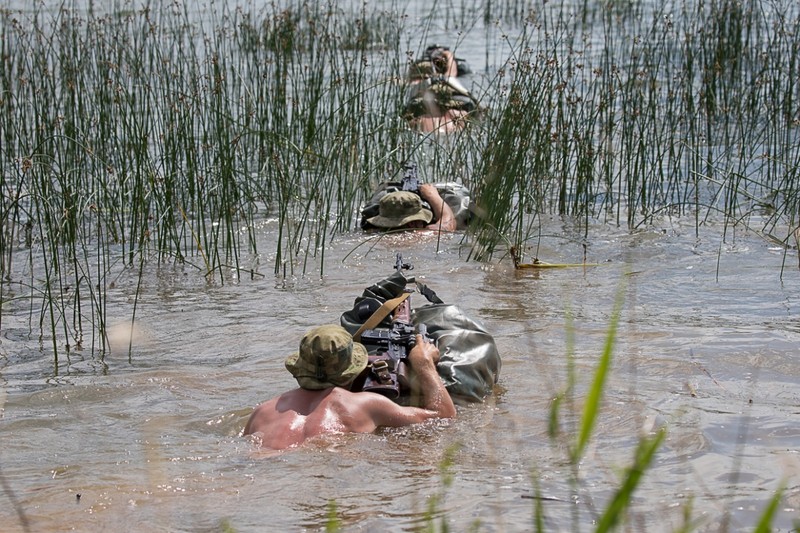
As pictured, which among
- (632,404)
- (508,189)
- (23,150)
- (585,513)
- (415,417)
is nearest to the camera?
(585,513)

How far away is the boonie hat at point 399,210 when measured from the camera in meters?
7.40

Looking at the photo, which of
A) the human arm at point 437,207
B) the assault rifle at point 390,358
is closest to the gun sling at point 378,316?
the assault rifle at point 390,358

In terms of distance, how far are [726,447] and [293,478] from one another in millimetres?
1412

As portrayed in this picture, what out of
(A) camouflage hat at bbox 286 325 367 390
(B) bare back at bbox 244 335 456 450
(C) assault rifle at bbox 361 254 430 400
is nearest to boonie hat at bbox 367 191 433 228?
(C) assault rifle at bbox 361 254 430 400

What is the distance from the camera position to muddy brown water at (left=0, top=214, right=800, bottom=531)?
342 centimetres

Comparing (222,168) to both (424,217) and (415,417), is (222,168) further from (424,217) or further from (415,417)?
(415,417)

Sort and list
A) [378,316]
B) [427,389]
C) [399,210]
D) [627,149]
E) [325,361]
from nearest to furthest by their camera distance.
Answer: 1. [325,361]
2. [427,389]
3. [378,316]
4. [399,210]
5. [627,149]

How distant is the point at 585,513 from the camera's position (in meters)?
3.29

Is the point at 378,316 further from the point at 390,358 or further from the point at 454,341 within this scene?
the point at 454,341

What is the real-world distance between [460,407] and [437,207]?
3.22 meters

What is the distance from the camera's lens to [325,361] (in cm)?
393

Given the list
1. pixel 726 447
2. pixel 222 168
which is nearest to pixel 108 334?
pixel 222 168

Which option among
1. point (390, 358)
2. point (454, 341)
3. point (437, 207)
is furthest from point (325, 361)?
point (437, 207)

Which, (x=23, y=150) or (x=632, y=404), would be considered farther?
(x=23, y=150)
